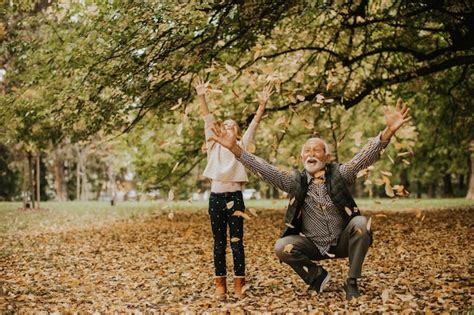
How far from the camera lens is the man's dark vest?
218 inches

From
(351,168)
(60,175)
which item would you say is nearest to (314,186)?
(351,168)

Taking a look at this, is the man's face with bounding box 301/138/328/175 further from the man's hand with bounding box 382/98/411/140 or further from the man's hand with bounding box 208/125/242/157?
the man's hand with bounding box 208/125/242/157

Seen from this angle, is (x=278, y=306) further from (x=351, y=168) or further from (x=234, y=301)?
(x=351, y=168)

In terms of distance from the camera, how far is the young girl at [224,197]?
587 cm

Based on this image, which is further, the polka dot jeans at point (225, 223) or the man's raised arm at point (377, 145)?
the polka dot jeans at point (225, 223)

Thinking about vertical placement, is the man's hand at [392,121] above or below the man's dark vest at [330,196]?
above

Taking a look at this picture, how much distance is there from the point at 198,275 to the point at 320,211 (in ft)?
8.65

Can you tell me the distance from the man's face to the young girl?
2.36ft

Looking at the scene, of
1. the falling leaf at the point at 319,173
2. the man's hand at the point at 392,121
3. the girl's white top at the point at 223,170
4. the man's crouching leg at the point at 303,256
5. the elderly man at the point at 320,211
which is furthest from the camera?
A: the girl's white top at the point at 223,170

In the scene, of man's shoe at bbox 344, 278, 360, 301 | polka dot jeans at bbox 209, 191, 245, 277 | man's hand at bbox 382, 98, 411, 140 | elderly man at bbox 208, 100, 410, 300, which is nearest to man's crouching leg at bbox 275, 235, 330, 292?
elderly man at bbox 208, 100, 410, 300

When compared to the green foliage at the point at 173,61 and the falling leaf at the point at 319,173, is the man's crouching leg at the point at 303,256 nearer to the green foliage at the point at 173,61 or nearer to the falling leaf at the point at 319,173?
the falling leaf at the point at 319,173

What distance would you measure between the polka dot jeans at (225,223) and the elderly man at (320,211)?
44cm

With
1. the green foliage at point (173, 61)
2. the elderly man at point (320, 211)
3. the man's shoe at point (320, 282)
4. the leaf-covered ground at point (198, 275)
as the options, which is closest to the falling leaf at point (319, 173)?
the elderly man at point (320, 211)

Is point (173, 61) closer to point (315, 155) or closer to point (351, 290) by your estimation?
point (315, 155)
